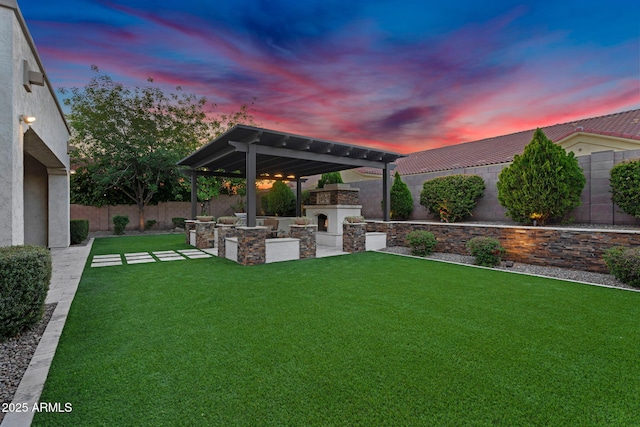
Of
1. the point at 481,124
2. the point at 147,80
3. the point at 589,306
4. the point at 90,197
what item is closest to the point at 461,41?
the point at 481,124

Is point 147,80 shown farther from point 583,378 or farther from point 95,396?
point 583,378

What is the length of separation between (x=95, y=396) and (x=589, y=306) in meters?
6.12

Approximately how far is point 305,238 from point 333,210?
9.93 ft

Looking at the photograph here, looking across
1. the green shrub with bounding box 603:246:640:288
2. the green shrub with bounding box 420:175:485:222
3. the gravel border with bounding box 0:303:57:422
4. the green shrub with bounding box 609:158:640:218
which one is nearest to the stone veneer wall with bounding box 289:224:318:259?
the green shrub with bounding box 420:175:485:222

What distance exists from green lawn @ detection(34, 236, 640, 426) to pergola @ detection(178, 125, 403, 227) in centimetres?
413

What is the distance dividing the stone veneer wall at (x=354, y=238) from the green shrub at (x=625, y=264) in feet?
20.1

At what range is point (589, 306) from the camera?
426cm

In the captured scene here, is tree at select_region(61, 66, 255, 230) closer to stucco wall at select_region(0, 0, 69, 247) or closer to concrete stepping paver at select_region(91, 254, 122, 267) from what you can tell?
concrete stepping paver at select_region(91, 254, 122, 267)

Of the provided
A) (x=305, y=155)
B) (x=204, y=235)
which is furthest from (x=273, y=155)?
(x=204, y=235)

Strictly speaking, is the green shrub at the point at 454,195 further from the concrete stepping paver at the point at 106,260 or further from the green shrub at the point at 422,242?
the concrete stepping paver at the point at 106,260

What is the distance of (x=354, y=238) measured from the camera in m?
10.0

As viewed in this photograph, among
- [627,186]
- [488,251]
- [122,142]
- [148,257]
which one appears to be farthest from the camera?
[122,142]

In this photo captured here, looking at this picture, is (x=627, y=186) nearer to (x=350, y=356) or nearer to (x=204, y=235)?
(x=350, y=356)

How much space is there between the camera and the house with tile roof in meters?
7.72
